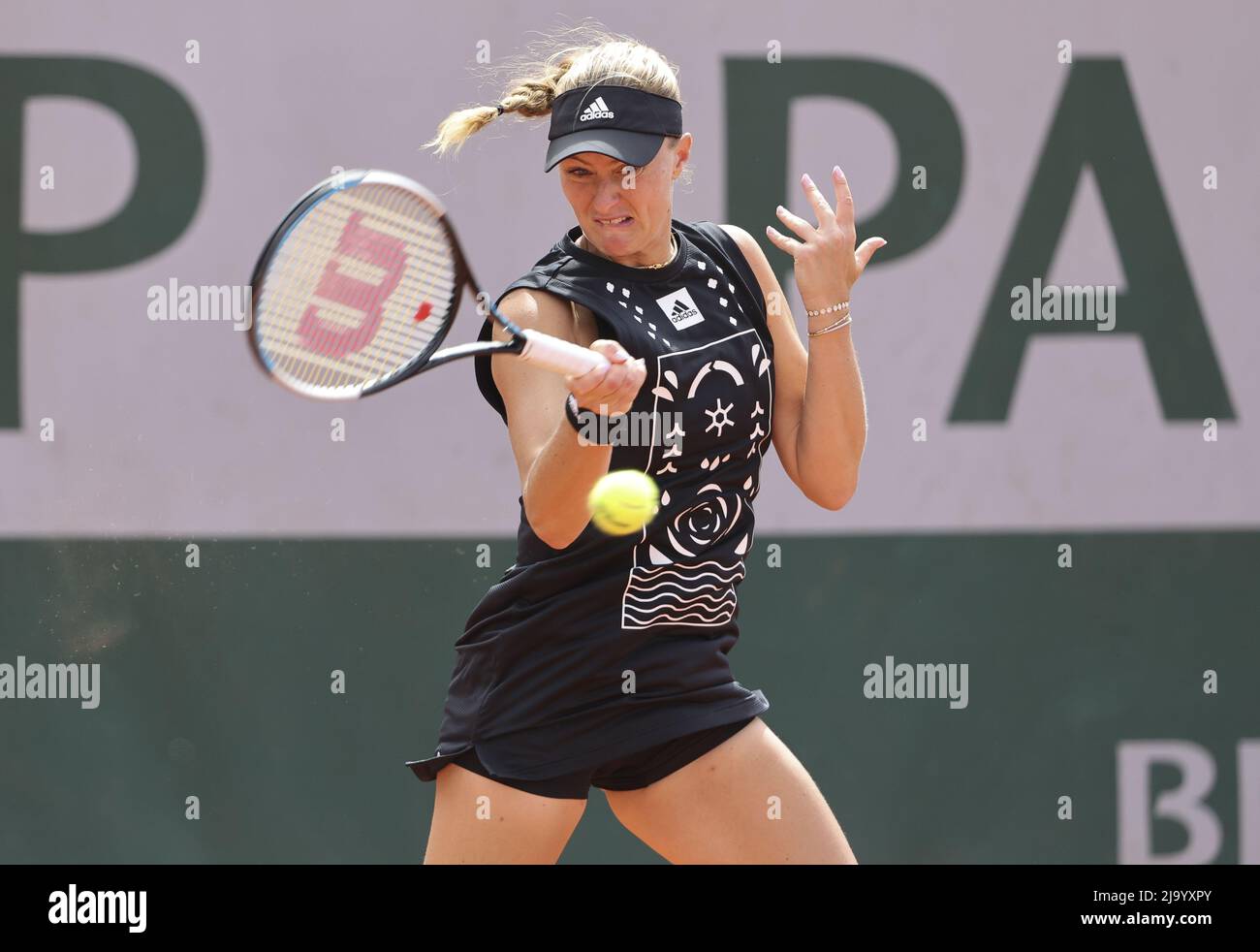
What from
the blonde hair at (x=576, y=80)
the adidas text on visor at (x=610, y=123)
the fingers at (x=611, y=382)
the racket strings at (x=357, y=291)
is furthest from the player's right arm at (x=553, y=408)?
the blonde hair at (x=576, y=80)

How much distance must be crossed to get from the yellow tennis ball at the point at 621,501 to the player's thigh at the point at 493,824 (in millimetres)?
462

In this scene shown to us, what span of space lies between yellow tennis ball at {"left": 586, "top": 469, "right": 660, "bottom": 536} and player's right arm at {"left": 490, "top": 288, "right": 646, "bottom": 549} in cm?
2

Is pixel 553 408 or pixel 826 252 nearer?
pixel 553 408

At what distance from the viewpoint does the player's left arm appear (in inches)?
112

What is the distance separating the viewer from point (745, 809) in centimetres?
275

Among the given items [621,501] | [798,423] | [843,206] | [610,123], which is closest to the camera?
[621,501]

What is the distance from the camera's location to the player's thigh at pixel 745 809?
2.74 metres

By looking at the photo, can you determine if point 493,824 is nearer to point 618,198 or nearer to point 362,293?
point 362,293

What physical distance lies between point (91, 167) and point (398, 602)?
51.3 inches

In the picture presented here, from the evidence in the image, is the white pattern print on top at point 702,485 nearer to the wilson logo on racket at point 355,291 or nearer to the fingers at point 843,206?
the fingers at point 843,206

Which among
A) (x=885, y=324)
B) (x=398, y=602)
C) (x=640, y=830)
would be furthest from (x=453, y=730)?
(x=885, y=324)

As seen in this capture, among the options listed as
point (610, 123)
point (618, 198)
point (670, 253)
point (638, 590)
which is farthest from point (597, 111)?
point (638, 590)

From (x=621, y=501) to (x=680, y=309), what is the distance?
15.3 inches
